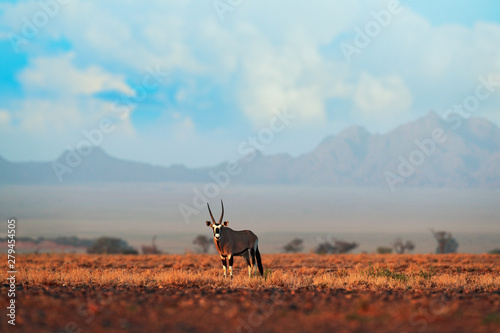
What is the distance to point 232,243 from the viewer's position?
57.9 feet

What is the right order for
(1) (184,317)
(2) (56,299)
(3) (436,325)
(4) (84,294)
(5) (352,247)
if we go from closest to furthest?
(3) (436,325), (1) (184,317), (2) (56,299), (4) (84,294), (5) (352,247)

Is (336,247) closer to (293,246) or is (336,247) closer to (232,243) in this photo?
(293,246)

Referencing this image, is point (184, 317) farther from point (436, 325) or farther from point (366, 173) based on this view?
point (366, 173)

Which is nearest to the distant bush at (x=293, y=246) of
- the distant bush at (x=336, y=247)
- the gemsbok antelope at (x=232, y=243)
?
the distant bush at (x=336, y=247)

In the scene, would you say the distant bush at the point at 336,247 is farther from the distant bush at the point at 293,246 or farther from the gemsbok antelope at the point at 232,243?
the gemsbok antelope at the point at 232,243

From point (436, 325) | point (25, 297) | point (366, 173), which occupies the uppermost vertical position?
point (366, 173)

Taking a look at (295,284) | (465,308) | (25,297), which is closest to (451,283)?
(295,284)

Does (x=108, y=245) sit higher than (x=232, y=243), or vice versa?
(x=108, y=245)

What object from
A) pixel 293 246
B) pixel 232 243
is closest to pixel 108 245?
pixel 293 246

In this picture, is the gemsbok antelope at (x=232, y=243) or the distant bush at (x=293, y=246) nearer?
the gemsbok antelope at (x=232, y=243)

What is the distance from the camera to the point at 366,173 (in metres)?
199

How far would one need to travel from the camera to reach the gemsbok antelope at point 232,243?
1741cm

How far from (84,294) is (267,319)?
5191 millimetres

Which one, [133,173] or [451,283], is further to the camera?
[133,173]
